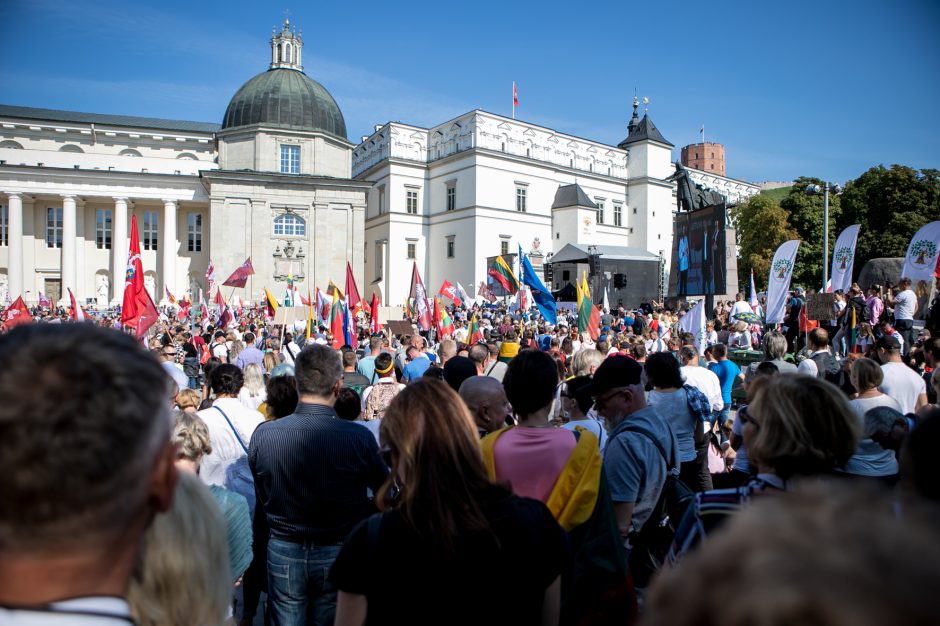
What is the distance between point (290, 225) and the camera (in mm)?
47188

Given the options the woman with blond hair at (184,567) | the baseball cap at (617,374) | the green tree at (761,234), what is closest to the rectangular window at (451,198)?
the green tree at (761,234)

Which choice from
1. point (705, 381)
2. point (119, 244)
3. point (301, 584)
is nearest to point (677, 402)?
point (705, 381)

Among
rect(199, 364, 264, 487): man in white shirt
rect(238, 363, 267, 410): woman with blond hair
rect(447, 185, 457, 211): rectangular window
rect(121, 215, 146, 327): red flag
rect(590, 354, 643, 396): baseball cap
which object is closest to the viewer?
rect(590, 354, 643, 396): baseball cap

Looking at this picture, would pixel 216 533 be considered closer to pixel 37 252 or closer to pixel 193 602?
pixel 193 602

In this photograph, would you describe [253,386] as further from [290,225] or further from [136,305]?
[290,225]

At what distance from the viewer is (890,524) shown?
0.75m

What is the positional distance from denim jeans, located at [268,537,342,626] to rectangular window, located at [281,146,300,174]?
157 feet

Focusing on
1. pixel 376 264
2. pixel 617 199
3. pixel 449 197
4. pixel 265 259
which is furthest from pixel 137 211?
pixel 617 199

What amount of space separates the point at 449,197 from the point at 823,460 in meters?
55.4

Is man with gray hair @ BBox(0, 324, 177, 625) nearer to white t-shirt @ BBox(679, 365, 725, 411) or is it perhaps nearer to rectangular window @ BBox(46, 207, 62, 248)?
white t-shirt @ BBox(679, 365, 725, 411)

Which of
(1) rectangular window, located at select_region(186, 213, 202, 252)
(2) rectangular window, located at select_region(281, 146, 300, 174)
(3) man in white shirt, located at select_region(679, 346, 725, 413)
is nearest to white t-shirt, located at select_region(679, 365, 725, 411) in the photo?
(3) man in white shirt, located at select_region(679, 346, 725, 413)

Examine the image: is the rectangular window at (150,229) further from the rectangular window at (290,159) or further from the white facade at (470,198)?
the white facade at (470,198)

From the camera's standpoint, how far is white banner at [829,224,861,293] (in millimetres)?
15227

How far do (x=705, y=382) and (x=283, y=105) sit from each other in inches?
1894
